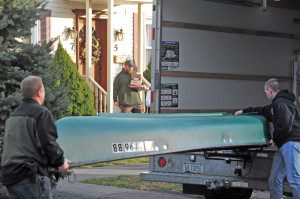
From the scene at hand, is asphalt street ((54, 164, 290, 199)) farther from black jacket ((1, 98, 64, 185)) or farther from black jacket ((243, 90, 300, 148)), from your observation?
black jacket ((1, 98, 64, 185))

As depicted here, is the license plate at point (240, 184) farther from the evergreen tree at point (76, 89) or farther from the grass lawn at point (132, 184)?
the evergreen tree at point (76, 89)

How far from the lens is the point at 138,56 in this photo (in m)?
20.5

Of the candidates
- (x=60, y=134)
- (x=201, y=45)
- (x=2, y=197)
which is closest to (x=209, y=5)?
(x=201, y=45)

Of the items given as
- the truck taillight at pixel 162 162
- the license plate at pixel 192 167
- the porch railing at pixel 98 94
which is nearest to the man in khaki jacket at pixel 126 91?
the porch railing at pixel 98 94

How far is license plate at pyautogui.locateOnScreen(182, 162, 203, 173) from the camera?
881 centimetres

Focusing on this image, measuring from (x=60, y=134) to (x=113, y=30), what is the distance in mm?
13872

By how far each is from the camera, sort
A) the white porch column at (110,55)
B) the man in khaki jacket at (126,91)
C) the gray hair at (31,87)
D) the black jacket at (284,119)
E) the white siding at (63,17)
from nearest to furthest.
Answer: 1. the gray hair at (31,87)
2. the black jacket at (284,119)
3. the man in khaki jacket at (126,91)
4. the white porch column at (110,55)
5. the white siding at (63,17)

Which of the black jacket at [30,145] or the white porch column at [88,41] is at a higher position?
the white porch column at [88,41]

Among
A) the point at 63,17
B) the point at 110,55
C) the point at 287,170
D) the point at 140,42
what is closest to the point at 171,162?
the point at 287,170

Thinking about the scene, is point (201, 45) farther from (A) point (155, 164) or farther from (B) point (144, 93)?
(B) point (144, 93)

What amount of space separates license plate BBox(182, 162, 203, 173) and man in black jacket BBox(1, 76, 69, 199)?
315cm

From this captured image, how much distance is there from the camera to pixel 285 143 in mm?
7883

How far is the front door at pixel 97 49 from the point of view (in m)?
20.0

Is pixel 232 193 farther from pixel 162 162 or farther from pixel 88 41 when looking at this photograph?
pixel 88 41
